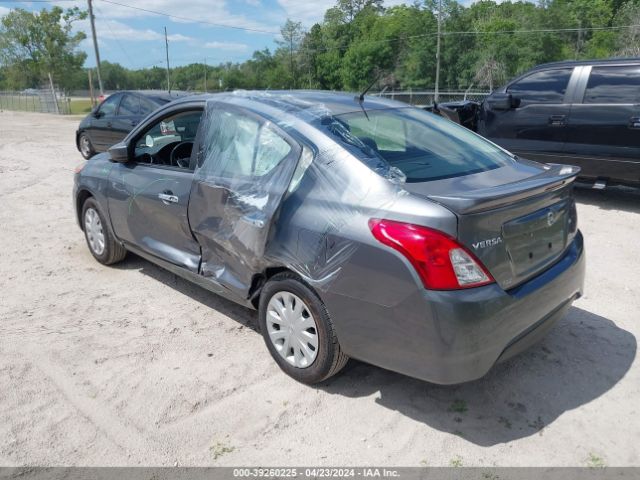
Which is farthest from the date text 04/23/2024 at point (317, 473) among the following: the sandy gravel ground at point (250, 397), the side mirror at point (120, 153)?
the side mirror at point (120, 153)

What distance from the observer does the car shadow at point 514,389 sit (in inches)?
114

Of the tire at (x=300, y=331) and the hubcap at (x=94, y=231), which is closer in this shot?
the tire at (x=300, y=331)

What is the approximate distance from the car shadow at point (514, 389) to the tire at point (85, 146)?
34.4ft

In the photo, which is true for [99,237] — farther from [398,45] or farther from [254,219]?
[398,45]

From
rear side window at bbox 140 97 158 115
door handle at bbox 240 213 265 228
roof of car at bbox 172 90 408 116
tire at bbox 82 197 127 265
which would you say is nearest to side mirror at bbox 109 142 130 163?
tire at bbox 82 197 127 265

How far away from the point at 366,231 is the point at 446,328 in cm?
60

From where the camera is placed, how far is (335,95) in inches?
155

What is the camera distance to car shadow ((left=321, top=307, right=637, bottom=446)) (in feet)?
9.50

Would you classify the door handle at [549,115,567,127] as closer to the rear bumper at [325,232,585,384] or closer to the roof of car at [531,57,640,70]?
the roof of car at [531,57,640,70]

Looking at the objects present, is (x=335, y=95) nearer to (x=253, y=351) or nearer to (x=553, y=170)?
(x=553, y=170)

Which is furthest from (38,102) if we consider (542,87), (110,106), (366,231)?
(366,231)

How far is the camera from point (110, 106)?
1122 cm

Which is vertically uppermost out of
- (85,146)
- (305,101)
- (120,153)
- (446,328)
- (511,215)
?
(305,101)

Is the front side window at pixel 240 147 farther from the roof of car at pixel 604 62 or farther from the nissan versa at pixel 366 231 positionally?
the roof of car at pixel 604 62
